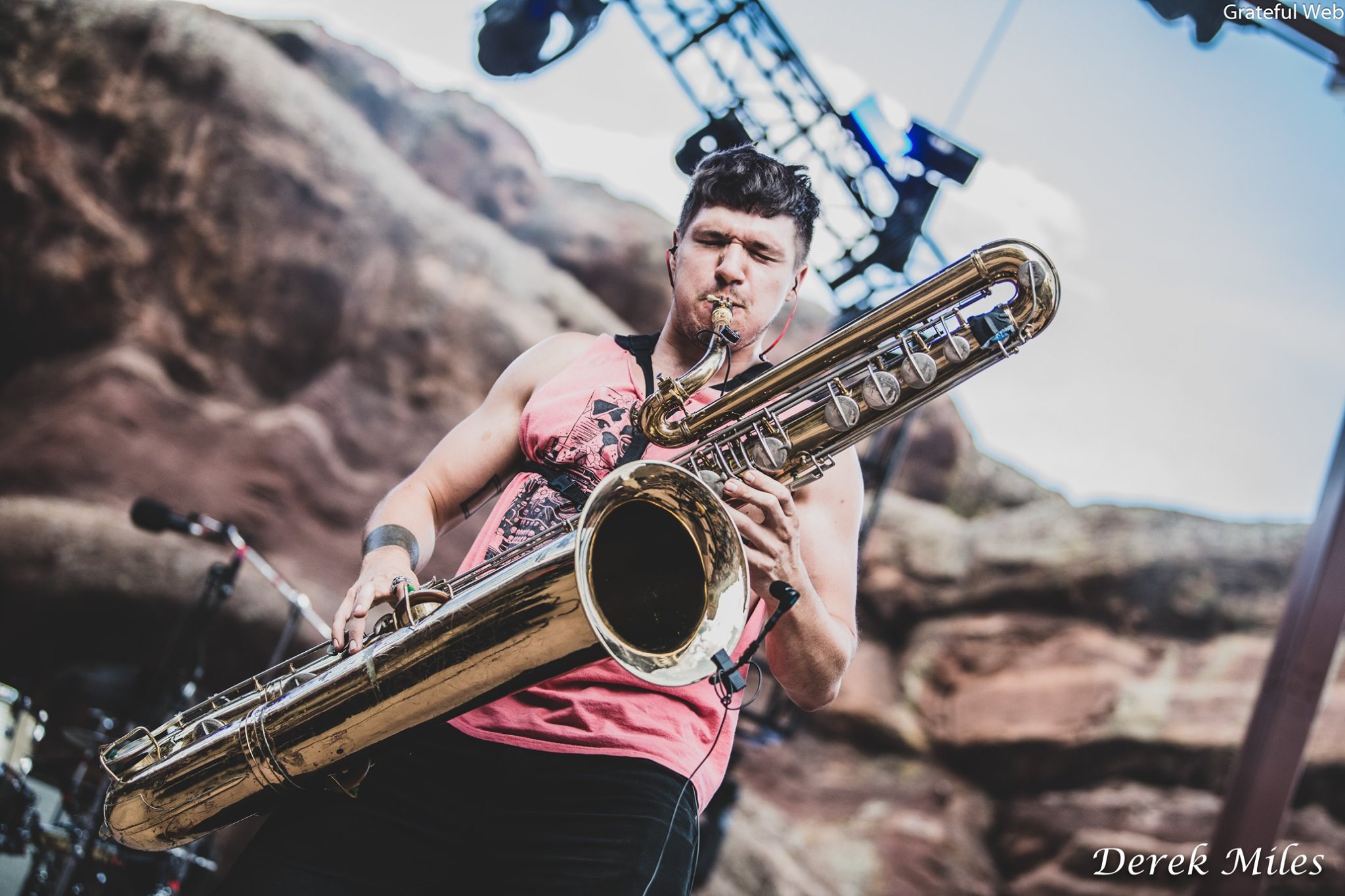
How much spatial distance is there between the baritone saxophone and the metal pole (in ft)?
16.6

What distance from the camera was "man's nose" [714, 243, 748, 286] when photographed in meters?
2.50

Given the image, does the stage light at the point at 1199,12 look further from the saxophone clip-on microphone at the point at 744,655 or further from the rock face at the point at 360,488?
the rock face at the point at 360,488

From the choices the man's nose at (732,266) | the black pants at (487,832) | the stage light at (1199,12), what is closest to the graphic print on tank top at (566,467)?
the man's nose at (732,266)

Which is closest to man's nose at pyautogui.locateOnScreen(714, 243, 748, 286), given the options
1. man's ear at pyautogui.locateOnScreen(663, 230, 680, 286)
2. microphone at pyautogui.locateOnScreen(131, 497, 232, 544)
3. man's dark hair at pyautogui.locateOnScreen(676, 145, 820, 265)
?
man's dark hair at pyautogui.locateOnScreen(676, 145, 820, 265)

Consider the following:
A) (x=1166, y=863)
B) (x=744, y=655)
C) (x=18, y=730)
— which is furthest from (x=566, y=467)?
(x=1166, y=863)

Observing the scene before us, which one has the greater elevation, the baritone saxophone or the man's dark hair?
the man's dark hair

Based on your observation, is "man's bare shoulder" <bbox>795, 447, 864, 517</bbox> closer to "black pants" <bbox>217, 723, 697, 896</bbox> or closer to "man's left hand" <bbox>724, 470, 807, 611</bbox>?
"man's left hand" <bbox>724, 470, 807, 611</bbox>

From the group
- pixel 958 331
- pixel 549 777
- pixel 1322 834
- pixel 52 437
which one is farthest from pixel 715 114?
pixel 1322 834

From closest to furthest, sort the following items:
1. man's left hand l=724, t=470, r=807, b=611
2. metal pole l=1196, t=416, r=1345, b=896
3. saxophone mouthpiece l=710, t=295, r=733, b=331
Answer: man's left hand l=724, t=470, r=807, b=611 < saxophone mouthpiece l=710, t=295, r=733, b=331 < metal pole l=1196, t=416, r=1345, b=896

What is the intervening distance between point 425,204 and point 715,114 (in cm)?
611

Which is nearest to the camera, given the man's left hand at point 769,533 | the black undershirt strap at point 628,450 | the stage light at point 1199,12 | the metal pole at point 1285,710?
the man's left hand at point 769,533

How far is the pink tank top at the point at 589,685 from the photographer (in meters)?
2.03


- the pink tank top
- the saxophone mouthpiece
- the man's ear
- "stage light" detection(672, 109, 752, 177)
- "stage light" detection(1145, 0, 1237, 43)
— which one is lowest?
the pink tank top

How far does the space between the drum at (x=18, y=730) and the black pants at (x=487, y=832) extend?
4.07 m
